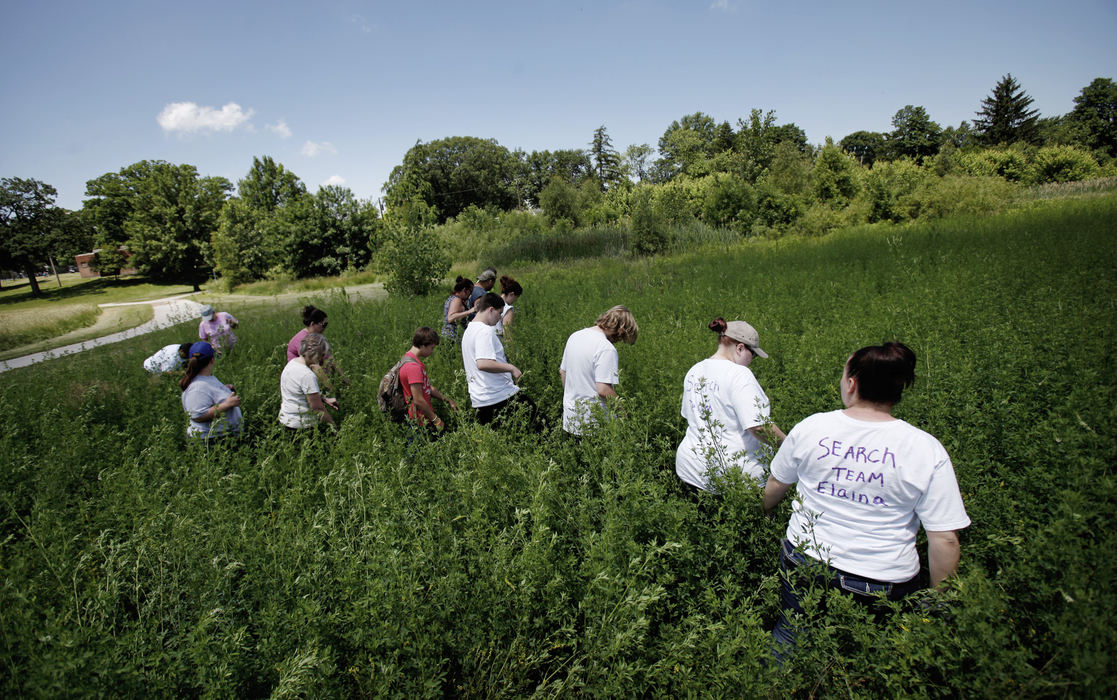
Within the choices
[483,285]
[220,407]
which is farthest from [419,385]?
[483,285]

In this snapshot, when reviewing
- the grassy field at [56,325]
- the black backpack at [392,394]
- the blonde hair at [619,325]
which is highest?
the blonde hair at [619,325]

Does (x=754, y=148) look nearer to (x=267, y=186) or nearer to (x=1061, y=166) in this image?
(x=1061, y=166)

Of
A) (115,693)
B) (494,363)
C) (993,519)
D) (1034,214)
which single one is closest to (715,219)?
(1034,214)

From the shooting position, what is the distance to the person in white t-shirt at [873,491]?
1.94 metres

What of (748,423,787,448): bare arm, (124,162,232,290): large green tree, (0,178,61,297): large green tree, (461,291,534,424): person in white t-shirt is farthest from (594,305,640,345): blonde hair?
(124,162,232,290): large green tree

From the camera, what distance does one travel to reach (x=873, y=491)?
6.70ft

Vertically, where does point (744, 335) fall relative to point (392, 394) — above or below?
above

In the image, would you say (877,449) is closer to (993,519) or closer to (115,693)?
(993,519)

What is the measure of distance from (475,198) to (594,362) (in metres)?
73.6

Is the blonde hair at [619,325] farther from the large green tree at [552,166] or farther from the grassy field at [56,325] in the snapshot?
the large green tree at [552,166]

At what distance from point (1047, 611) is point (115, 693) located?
340cm

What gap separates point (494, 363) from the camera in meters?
4.84

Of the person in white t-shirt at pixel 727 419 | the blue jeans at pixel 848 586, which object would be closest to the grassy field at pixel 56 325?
the person in white t-shirt at pixel 727 419

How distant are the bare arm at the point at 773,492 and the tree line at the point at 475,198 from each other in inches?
514
